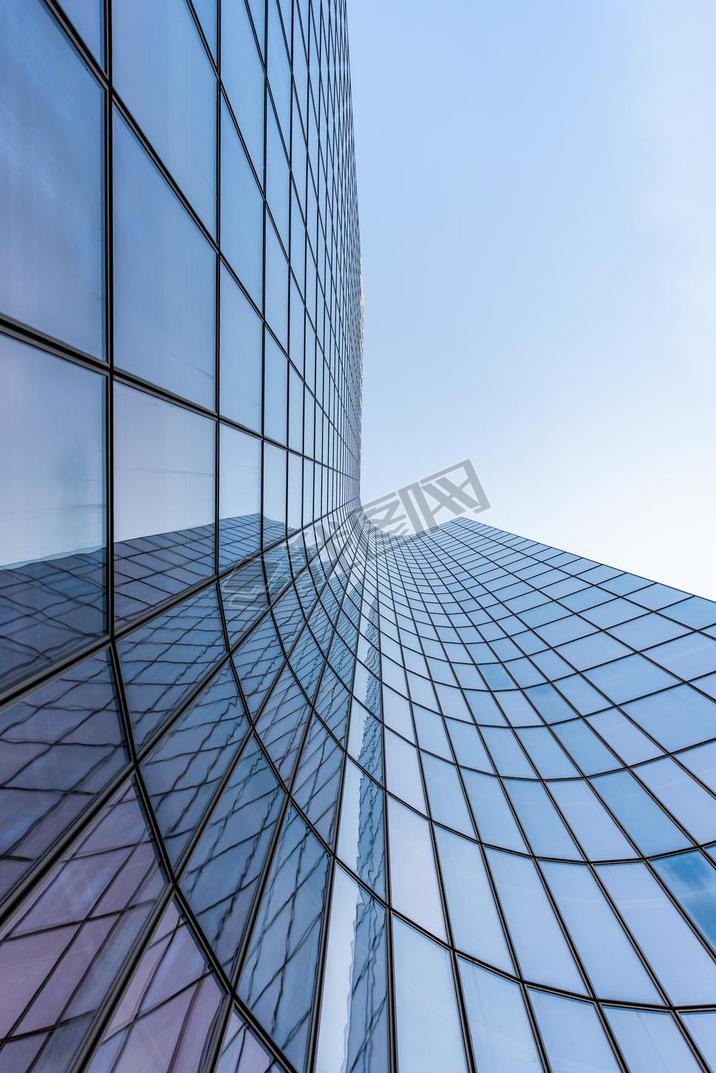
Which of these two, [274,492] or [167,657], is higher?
[274,492]

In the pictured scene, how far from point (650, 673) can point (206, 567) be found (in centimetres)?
1568

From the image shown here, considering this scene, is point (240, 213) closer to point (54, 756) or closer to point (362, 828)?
point (54, 756)

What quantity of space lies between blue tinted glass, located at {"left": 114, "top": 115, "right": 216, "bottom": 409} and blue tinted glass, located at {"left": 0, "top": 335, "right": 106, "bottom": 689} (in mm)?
977

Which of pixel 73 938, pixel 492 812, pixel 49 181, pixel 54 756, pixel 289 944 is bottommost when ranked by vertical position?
pixel 492 812

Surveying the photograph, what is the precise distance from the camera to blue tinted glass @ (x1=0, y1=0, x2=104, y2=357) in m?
3.28

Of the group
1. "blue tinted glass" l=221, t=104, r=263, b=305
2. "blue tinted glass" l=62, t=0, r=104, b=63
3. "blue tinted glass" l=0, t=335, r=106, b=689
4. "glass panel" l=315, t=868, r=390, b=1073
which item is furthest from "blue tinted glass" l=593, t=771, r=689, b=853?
"blue tinted glass" l=62, t=0, r=104, b=63

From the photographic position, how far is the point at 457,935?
26.3 feet

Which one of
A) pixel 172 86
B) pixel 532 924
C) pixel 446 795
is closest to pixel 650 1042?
pixel 532 924

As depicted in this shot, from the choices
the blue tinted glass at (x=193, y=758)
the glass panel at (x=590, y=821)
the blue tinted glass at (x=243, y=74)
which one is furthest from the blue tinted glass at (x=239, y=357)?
the glass panel at (x=590, y=821)

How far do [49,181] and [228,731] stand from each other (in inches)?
270

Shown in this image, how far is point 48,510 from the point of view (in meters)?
3.77

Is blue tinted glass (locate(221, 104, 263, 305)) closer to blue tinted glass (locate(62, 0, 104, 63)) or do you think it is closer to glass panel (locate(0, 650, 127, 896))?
blue tinted glass (locate(62, 0, 104, 63))

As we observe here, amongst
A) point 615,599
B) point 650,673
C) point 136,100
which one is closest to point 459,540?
point 615,599

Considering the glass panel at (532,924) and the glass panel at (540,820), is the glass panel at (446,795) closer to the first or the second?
the glass panel at (532,924)
